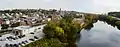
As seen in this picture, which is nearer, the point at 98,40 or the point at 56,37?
the point at 56,37

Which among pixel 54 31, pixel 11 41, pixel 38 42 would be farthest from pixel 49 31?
pixel 11 41

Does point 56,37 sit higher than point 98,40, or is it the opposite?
point 56,37

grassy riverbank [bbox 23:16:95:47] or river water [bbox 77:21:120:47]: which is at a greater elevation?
grassy riverbank [bbox 23:16:95:47]

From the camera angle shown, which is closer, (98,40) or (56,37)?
(56,37)

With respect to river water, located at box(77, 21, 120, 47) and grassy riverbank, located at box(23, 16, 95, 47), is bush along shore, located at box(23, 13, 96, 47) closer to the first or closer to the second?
grassy riverbank, located at box(23, 16, 95, 47)

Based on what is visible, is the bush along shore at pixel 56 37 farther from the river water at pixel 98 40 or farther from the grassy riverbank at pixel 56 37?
the river water at pixel 98 40

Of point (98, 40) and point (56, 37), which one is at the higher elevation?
point (56, 37)

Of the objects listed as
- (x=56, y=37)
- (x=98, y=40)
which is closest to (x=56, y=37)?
(x=56, y=37)

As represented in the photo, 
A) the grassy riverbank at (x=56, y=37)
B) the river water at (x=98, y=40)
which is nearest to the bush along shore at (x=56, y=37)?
the grassy riverbank at (x=56, y=37)

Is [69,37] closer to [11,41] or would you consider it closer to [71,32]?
[71,32]

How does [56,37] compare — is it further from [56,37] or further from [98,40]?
[98,40]

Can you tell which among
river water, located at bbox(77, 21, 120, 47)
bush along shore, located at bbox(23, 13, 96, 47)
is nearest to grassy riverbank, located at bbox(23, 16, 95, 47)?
bush along shore, located at bbox(23, 13, 96, 47)
